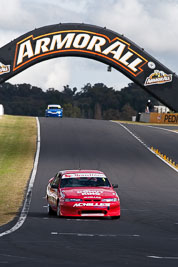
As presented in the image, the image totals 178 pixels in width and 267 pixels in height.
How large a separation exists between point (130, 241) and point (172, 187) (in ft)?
53.2

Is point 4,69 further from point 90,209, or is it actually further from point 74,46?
point 90,209

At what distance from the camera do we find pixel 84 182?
1938 cm

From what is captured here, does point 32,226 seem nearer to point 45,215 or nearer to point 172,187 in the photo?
point 45,215

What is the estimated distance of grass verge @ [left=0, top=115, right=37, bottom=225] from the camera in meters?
23.1

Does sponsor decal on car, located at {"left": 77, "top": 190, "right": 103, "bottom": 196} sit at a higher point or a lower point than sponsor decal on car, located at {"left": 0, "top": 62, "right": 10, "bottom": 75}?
lower

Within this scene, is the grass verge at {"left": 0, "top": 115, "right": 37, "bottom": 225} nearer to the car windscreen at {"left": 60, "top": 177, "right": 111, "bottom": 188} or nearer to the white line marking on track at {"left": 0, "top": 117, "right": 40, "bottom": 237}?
the white line marking on track at {"left": 0, "top": 117, "right": 40, "bottom": 237}

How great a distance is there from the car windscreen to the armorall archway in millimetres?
42590

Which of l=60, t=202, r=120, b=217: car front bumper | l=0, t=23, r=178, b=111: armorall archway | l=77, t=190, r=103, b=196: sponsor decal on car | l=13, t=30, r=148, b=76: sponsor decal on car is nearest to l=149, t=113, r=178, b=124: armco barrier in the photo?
l=0, t=23, r=178, b=111: armorall archway

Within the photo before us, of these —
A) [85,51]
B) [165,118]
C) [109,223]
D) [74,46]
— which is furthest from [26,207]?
[165,118]

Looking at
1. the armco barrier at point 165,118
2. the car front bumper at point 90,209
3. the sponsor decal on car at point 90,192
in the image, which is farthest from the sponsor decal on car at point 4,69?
the car front bumper at point 90,209

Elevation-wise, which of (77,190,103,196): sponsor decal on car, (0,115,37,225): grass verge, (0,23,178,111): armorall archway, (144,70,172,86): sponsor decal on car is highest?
(0,23,178,111): armorall archway

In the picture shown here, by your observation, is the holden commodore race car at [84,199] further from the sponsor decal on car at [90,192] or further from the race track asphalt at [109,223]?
the race track asphalt at [109,223]

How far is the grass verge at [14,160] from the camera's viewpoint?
23.1m

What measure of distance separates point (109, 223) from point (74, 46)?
45196 mm
